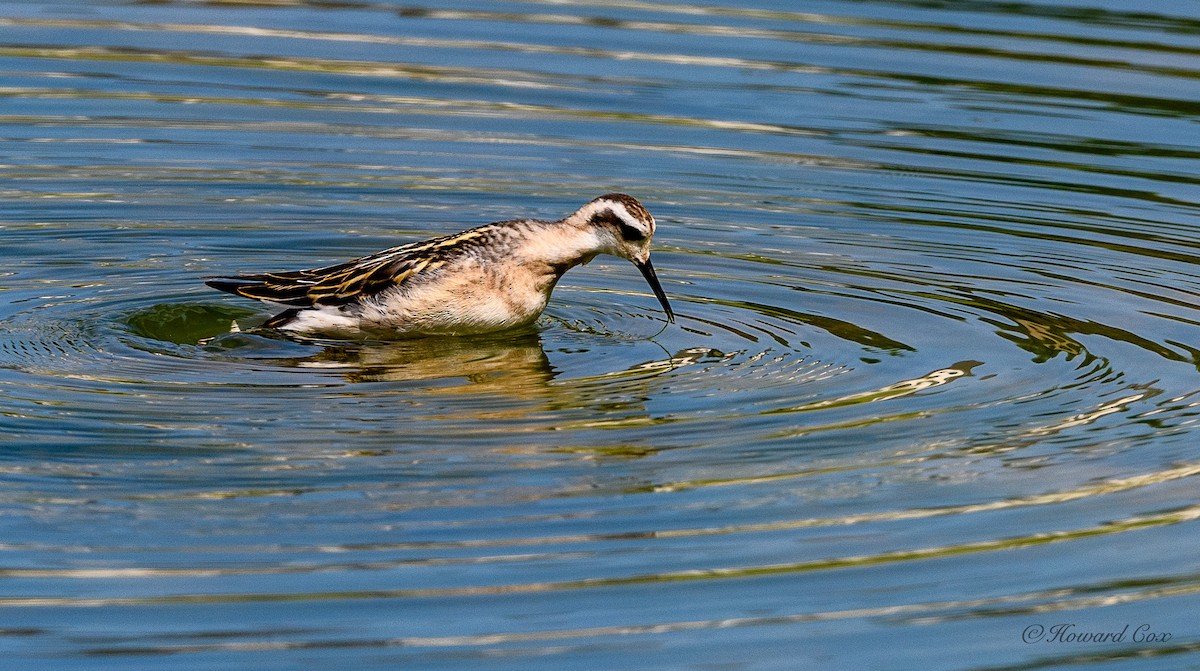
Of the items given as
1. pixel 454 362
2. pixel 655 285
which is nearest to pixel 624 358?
pixel 655 285

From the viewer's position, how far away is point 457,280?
11.9 meters

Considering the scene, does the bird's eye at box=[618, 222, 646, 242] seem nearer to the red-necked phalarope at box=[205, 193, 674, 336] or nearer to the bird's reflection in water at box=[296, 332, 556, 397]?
the red-necked phalarope at box=[205, 193, 674, 336]

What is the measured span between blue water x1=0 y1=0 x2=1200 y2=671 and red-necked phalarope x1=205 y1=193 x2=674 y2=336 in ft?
0.69

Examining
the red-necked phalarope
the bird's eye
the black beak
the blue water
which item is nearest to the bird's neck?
the red-necked phalarope

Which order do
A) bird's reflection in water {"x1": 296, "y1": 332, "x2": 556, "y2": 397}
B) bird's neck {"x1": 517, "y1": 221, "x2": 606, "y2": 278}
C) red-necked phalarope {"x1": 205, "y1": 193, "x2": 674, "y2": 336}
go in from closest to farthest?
bird's reflection in water {"x1": 296, "y1": 332, "x2": 556, "y2": 397} → red-necked phalarope {"x1": 205, "y1": 193, "x2": 674, "y2": 336} → bird's neck {"x1": 517, "y1": 221, "x2": 606, "y2": 278}

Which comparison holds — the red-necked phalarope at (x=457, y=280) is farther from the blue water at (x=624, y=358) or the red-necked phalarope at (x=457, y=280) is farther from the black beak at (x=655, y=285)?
the blue water at (x=624, y=358)

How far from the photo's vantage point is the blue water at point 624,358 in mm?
7763

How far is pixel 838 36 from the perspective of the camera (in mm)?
21000

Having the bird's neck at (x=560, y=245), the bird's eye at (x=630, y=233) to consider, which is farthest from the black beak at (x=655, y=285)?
the bird's neck at (x=560, y=245)

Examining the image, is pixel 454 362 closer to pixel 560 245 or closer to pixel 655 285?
pixel 560 245

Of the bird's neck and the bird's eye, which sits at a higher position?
the bird's eye

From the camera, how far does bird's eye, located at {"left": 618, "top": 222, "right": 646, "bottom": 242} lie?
12148 mm

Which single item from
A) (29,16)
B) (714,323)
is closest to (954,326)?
(714,323)

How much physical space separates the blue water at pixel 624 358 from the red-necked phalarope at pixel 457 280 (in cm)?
21
